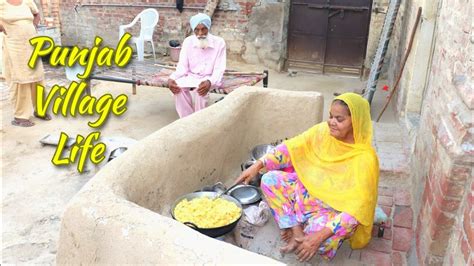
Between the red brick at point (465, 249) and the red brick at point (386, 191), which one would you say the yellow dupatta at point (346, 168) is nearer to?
the red brick at point (465, 249)

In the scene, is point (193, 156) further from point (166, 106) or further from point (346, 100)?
point (166, 106)

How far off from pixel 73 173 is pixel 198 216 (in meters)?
2.15

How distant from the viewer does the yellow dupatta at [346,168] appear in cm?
239

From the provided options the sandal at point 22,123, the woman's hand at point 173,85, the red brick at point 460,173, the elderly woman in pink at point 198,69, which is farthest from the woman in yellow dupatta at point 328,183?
the sandal at point 22,123

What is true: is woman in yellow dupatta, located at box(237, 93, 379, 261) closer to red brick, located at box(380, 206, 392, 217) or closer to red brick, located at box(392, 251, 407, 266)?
red brick, located at box(392, 251, 407, 266)

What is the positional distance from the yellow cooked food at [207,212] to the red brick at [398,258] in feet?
3.17

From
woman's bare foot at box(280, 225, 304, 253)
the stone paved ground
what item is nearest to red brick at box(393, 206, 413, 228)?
the stone paved ground

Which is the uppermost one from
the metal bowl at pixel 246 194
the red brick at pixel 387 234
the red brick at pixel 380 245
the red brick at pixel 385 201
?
the metal bowl at pixel 246 194

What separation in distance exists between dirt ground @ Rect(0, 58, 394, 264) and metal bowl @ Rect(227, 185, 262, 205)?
129 centimetres

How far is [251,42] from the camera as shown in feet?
28.0

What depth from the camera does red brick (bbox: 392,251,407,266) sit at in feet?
8.28

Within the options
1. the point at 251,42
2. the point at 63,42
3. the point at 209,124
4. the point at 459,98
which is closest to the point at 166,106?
the point at 251,42

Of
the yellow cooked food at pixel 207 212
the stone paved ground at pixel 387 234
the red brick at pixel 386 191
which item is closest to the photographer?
the yellow cooked food at pixel 207 212

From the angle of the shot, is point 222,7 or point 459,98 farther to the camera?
point 222,7
